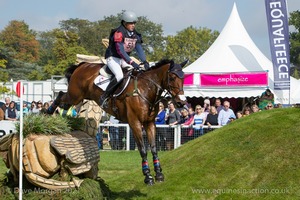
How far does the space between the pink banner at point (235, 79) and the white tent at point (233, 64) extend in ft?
0.41

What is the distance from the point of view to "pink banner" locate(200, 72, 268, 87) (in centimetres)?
2335

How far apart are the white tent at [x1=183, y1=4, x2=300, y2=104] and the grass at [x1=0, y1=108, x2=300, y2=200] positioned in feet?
34.0

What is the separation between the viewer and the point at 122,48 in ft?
35.8

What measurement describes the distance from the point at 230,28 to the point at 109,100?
54.0ft

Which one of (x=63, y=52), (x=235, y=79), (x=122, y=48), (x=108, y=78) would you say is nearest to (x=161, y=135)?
(x=235, y=79)

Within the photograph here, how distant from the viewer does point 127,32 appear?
1095 centimetres

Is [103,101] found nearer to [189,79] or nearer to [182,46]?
[189,79]

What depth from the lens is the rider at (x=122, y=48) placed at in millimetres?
10852

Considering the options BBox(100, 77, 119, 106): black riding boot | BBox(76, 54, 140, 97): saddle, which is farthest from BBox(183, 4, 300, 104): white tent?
BBox(100, 77, 119, 106): black riding boot

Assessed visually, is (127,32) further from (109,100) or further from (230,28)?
(230,28)

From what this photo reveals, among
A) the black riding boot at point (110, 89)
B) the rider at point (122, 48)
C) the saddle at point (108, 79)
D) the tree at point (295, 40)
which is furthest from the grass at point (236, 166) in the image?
the tree at point (295, 40)

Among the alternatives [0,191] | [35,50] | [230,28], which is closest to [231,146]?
[0,191]

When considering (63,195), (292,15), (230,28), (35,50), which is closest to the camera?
(63,195)

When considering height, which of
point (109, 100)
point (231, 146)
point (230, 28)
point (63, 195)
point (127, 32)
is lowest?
point (63, 195)
